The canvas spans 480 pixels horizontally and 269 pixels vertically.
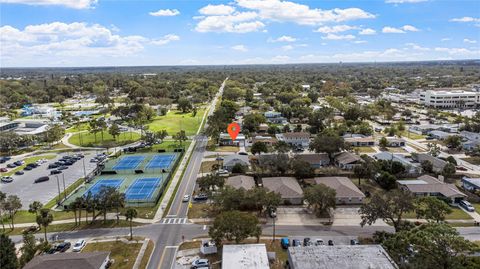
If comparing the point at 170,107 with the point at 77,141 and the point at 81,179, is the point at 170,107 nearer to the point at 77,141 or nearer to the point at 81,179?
the point at 77,141

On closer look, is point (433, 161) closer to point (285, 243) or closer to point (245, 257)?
point (285, 243)

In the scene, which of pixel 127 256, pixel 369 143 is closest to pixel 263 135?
pixel 369 143

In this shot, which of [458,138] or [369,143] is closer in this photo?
[458,138]

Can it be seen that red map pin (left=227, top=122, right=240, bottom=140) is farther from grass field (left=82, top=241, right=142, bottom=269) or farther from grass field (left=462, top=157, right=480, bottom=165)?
grass field (left=462, top=157, right=480, bottom=165)

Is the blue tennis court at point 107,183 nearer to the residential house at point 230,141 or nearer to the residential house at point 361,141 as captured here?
the residential house at point 230,141

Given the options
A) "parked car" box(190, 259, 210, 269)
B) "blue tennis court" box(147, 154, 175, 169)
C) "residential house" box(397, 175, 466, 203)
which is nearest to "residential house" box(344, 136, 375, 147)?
"residential house" box(397, 175, 466, 203)
